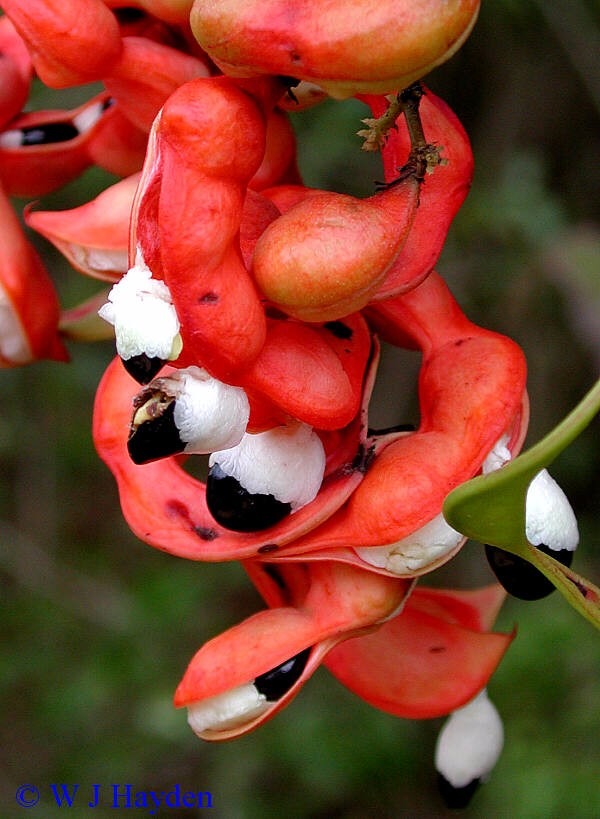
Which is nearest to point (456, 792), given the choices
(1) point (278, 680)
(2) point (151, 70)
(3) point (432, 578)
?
(1) point (278, 680)

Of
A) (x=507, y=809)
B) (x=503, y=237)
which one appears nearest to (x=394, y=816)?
(x=507, y=809)

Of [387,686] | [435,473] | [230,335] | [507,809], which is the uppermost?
[230,335]

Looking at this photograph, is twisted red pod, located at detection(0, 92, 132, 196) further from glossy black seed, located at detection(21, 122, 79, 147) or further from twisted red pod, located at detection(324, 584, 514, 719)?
twisted red pod, located at detection(324, 584, 514, 719)

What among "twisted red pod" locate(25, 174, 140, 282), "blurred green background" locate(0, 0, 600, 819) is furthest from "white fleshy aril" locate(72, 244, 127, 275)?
"blurred green background" locate(0, 0, 600, 819)

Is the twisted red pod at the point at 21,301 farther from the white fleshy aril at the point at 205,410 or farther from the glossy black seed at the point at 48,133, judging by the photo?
the white fleshy aril at the point at 205,410

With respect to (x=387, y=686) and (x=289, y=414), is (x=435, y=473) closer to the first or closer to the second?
(x=289, y=414)

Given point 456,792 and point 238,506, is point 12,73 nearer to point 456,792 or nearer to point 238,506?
point 238,506
